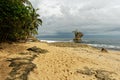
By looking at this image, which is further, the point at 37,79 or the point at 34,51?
the point at 34,51

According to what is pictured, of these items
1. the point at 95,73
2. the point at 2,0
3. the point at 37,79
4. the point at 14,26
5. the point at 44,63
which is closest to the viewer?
the point at 37,79

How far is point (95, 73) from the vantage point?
48.3 feet

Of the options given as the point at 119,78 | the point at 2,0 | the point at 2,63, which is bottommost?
the point at 119,78

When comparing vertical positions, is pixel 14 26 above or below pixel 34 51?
above

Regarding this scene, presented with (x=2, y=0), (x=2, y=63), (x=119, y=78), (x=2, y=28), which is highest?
(x=2, y=0)

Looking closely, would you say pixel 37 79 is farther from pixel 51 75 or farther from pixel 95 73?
pixel 95 73

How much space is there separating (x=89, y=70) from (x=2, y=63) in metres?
5.98

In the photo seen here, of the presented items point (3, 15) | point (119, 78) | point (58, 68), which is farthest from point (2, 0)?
point (119, 78)

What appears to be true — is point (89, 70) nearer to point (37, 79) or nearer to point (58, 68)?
point (58, 68)

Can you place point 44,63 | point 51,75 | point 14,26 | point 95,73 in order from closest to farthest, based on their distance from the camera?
point 51,75
point 95,73
point 44,63
point 14,26

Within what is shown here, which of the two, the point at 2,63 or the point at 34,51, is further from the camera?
the point at 34,51

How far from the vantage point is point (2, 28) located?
870 inches

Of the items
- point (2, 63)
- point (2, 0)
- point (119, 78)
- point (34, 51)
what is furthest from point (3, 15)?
point (119, 78)

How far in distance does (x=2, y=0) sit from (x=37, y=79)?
33.4ft
